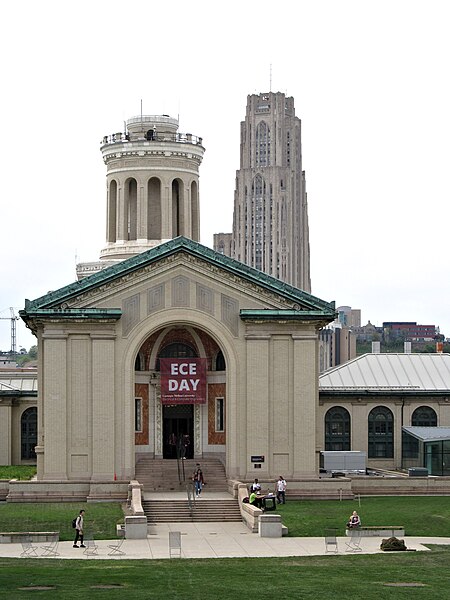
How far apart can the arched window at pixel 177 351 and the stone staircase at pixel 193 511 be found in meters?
10.4

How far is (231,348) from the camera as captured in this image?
6412cm

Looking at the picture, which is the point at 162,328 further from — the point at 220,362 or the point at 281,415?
the point at 281,415

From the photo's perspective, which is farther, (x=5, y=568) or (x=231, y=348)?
(x=231, y=348)

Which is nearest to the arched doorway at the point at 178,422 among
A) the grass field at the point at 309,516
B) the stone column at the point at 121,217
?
the grass field at the point at 309,516

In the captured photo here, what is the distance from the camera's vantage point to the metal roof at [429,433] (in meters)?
72.3

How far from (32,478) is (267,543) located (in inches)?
718

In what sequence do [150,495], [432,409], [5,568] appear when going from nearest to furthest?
[5,568] < [150,495] < [432,409]

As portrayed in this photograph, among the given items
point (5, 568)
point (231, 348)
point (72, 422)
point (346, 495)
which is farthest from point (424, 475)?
point (5, 568)

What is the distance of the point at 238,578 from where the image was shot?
134ft

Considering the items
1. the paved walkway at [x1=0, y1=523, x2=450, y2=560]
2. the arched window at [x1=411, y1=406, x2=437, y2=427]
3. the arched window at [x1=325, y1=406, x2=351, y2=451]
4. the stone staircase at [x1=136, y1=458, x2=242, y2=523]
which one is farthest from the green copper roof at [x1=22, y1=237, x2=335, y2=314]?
the arched window at [x1=411, y1=406, x2=437, y2=427]

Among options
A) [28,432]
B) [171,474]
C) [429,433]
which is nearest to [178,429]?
[171,474]

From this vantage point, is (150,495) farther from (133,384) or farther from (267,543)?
(267,543)

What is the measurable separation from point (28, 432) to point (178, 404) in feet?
43.5

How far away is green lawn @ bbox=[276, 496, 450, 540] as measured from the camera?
53219 millimetres
